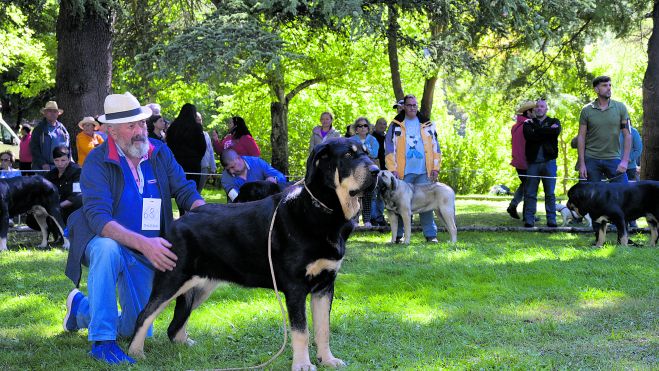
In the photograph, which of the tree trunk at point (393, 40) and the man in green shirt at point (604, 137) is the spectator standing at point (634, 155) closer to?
the man in green shirt at point (604, 137)

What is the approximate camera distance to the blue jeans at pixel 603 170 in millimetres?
11219

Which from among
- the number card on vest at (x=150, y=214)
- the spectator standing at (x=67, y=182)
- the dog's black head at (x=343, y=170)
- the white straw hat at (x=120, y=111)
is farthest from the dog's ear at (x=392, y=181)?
the dog's black head at (x=343, y=170)

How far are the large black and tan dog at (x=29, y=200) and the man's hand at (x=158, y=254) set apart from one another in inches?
269

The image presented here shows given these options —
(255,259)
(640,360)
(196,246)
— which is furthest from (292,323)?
(640,360)

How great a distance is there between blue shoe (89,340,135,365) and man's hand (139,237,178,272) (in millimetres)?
627

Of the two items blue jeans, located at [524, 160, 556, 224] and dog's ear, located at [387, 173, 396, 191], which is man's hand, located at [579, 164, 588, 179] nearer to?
blue jeans, located at [524, 160, 556, 224]

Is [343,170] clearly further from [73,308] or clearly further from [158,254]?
[73,308]

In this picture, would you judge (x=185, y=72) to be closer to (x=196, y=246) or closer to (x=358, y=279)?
(x=358, y=279)

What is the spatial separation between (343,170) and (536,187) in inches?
374

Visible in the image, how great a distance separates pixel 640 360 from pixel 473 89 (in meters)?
17.5

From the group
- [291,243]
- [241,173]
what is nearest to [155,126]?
[241,173]

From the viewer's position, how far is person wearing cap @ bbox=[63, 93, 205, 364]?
5.03m

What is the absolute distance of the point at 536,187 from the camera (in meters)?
13.2

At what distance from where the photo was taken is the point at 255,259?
4840 mm
